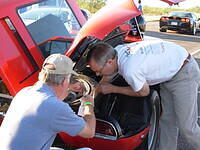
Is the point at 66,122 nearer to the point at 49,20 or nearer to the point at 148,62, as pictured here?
the point at 148,62

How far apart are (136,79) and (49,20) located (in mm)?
1361

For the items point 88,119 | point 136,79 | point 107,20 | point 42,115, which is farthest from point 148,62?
point 42,115

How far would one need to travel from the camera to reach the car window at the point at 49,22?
3.45 metres

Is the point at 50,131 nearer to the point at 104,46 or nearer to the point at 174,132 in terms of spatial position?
the point at 104,46

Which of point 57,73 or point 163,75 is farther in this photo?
point 163,75

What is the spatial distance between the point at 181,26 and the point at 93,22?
13.9m

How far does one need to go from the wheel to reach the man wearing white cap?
1472mm

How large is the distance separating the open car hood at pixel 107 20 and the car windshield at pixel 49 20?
0.51m

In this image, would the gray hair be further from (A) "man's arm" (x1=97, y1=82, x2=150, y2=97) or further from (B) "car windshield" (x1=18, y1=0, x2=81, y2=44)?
(B) "car windshield" (x1=18, y1=0, x2=81, y2=44)

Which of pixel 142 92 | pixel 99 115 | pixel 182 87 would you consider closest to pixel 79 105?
pixel 99 115

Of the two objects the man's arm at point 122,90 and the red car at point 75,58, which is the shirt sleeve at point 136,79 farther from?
the red car at point 75,58

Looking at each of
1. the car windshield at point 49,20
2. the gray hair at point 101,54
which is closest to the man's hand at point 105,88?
the gray hair at point 101,54

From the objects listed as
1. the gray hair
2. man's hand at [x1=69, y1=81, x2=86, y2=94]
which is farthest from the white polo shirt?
man's hand at [x1=69, y1=81, x2=86, y2=94]

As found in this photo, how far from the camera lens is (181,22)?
16.6 m
